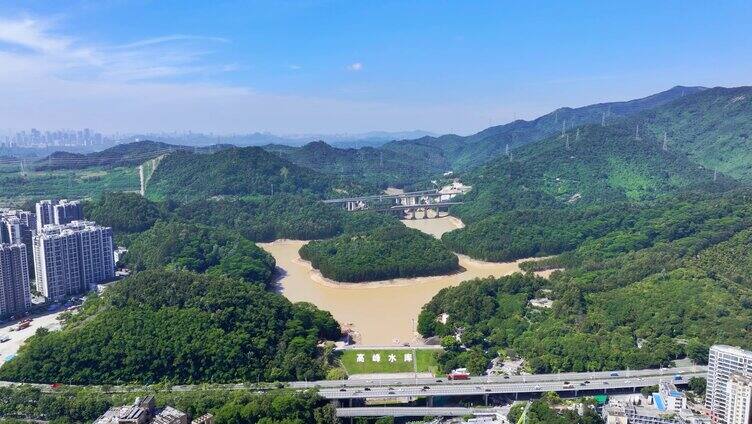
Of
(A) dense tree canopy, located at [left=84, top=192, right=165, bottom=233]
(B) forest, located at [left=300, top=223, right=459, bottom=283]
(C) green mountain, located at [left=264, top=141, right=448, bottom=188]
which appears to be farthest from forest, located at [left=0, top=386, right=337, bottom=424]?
(C) green mountain, located at [left=264, top=141, right=448, bottom=188]

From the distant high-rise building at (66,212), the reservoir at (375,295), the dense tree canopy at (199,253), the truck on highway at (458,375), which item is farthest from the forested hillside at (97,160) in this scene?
the truck on highway at (458,375)

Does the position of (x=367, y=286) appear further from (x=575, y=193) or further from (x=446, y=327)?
(x=575, y=193)

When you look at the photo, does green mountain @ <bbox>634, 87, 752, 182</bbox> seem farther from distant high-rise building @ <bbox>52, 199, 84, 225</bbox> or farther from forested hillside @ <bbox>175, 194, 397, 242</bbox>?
distant high-rise building @ <bbox>52, 199, 84, 225</bbox>

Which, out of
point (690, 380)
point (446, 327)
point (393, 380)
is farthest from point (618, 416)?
point (446, 327)

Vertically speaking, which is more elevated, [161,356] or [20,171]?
[20,171]

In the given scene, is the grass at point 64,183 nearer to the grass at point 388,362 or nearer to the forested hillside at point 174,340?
the forested hillside at point 174,340

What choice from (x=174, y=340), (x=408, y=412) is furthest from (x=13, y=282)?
(x=408, y=412)
